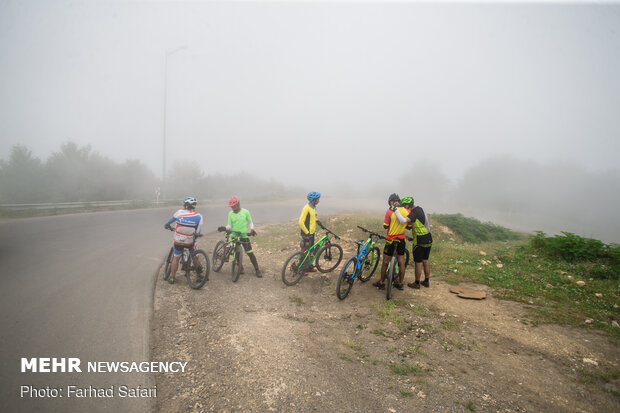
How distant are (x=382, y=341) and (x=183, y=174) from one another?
3459 centimetres

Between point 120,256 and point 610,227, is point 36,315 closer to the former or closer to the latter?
point 120,256

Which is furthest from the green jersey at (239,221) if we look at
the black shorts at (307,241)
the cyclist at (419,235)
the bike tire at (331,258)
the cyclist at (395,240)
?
the cyclist at (419,235)

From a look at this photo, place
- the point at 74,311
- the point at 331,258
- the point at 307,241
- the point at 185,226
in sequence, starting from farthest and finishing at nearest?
the point at 331,258, the point at 307,241, the point at 185,226, the point at 74,311

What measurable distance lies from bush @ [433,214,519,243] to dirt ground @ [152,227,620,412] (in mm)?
8692

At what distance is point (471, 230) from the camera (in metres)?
14.0

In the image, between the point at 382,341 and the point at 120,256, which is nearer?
the point at 382,341

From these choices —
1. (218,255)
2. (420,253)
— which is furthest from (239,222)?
(420,253)

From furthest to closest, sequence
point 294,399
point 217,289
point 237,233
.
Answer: point 237,233, point 217,289, point 294,399

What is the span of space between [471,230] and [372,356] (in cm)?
1281

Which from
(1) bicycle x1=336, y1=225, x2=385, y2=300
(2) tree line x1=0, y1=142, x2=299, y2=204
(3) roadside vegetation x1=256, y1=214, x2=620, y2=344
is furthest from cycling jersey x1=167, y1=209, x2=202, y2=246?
(2) tree line x1=0, y1=142, x2=299, y2=204

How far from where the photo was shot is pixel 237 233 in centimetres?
660

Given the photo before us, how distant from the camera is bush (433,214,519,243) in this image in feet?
43.4

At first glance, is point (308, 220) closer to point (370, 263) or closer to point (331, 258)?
point (331, 258)

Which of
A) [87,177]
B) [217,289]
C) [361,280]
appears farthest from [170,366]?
[87,177]
